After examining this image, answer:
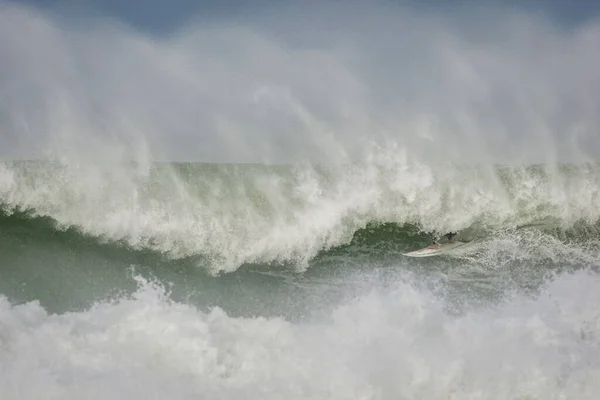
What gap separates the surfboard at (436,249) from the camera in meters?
11.1

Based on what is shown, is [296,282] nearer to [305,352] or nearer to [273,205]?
[305,352]

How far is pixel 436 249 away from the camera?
36.9 feet

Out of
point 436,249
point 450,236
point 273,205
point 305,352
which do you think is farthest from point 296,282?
point 450,236

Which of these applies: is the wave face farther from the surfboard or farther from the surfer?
the surfboard

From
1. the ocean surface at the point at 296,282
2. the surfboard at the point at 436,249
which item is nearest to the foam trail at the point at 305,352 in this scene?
the ocean surface at the point at 296,282

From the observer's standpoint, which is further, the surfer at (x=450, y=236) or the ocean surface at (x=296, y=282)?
the surfer at (x=450, y=236)

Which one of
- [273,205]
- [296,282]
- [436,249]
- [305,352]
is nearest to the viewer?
[305,352]

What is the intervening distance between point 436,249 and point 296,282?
306cm

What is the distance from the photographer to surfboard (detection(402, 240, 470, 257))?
36.5 ft

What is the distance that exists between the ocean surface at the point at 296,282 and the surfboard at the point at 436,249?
0.57ft

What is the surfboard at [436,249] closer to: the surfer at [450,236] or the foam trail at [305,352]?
the surfer at [450,236]

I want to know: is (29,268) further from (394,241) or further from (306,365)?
(394,241)

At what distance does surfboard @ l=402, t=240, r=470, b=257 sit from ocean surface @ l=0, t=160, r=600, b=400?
17 centimetres

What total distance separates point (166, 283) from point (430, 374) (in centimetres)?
482
